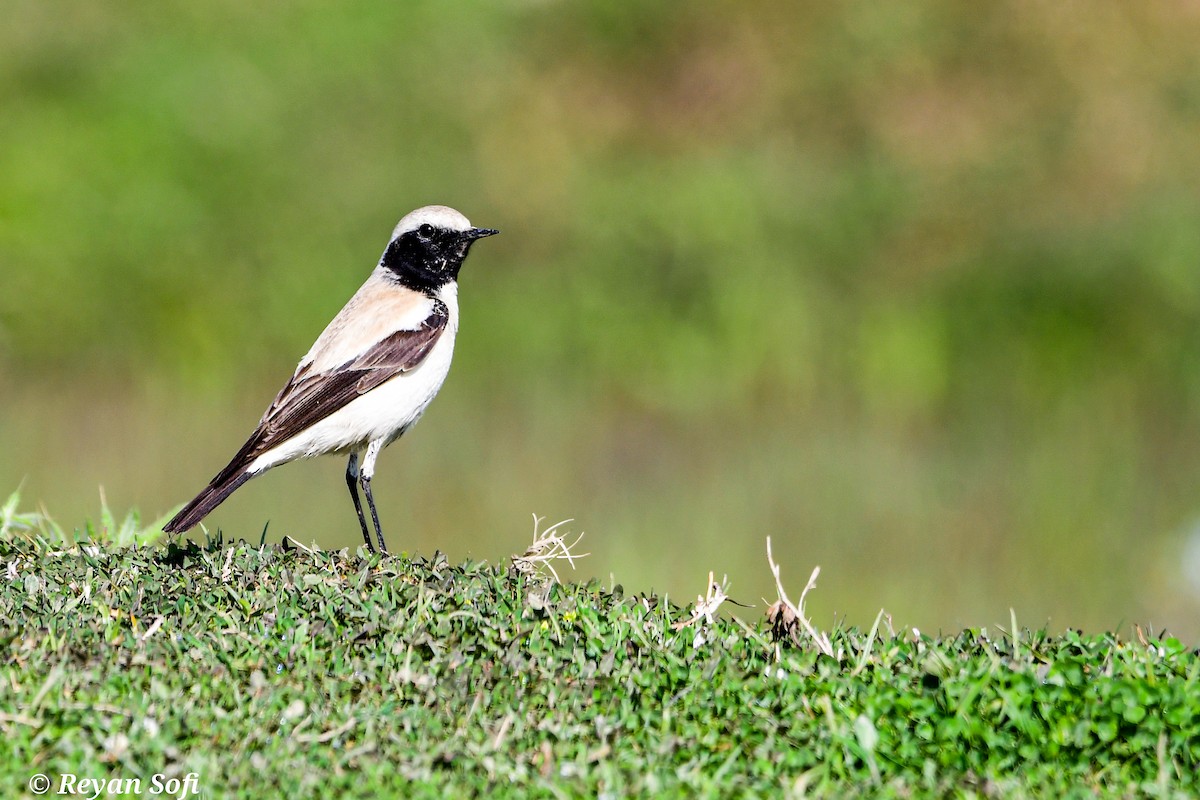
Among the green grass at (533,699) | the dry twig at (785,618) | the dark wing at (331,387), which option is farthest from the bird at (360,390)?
the dry twig at (785,618)

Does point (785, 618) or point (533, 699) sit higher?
point (785, 618)

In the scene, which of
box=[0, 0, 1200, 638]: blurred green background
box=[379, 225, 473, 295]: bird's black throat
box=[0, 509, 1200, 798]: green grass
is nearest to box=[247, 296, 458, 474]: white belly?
box=[379, 225, 473, 295]: bird's black throat

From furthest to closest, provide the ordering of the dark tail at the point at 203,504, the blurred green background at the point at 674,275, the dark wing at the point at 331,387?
the blurred green background at the point at 674,275, the dark wing at the point at 331,387, the dark tail at the point at 203,504

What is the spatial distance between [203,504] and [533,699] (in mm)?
2921

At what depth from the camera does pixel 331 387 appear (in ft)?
26.6

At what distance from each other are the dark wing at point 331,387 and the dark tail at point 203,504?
0.20 m

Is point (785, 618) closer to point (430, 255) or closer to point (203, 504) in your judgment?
point (203, 504)

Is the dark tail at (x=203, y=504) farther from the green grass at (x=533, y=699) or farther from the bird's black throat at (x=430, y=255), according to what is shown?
the bird's black throat at (x=430, y=255)

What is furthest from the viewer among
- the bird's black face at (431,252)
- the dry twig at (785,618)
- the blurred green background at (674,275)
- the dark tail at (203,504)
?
the blurred green background at (674,275)

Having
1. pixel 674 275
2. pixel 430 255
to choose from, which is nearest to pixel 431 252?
pixel 430 255

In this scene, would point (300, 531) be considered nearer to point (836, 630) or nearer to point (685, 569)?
point (685, 569)

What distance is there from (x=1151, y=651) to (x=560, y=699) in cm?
227

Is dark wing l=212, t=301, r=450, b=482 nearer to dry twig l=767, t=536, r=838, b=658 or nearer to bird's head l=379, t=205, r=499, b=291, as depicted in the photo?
bird's head l=379, t=205, r=499, b=291

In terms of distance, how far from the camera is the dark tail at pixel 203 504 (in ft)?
24.6
